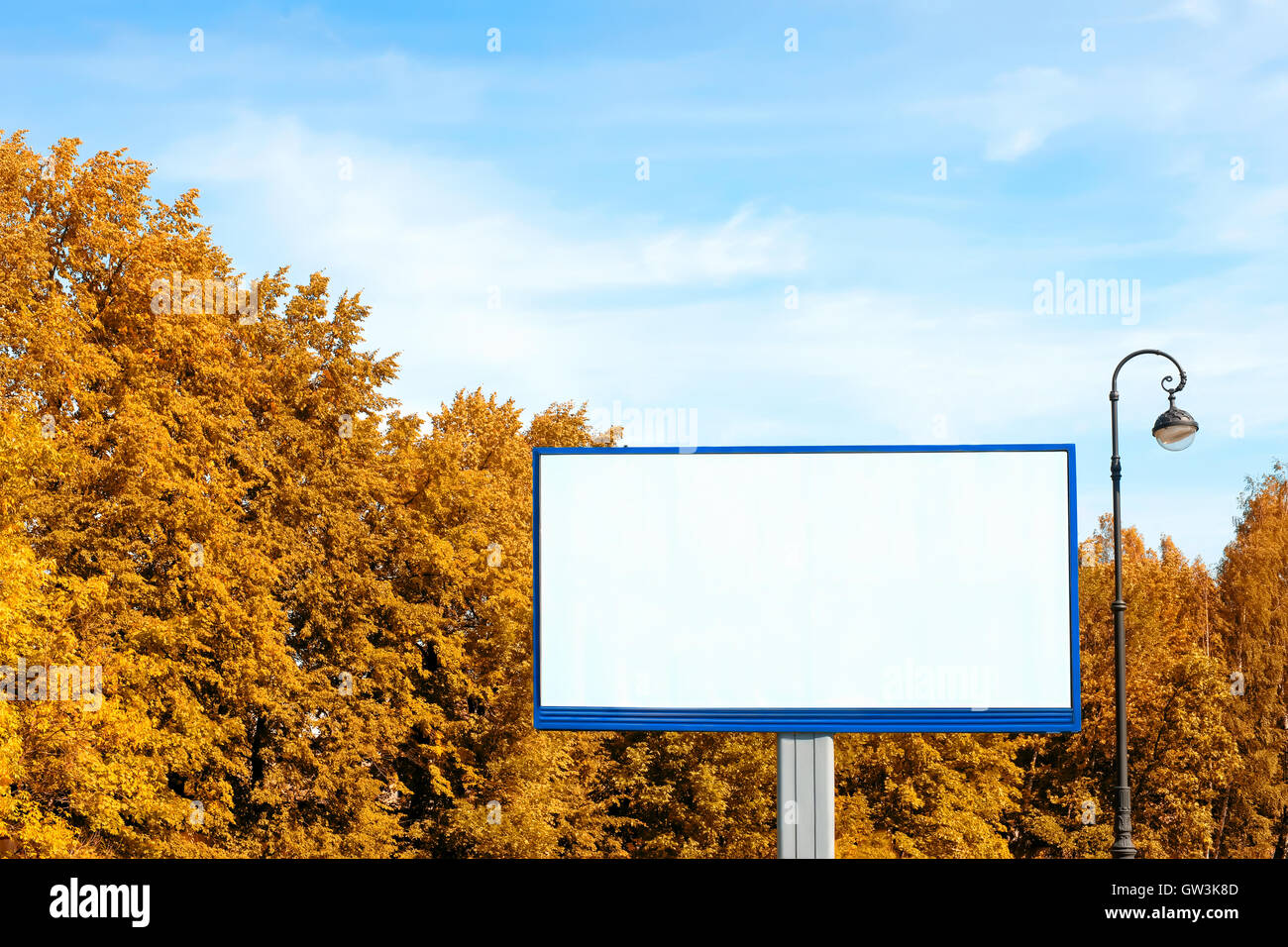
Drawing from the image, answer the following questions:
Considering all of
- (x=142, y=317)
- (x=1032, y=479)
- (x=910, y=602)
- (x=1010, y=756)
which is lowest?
(x=1010, y=756)

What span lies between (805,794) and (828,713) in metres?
1.02

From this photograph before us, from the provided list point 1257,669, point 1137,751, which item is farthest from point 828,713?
Result: point 1257,669

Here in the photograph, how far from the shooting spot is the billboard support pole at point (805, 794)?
14.1 meters

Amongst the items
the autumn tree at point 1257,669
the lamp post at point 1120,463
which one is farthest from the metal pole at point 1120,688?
the autumn tree at point 1257,669

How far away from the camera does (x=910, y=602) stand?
14633 mm

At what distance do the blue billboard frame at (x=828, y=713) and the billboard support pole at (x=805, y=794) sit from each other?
0.61 feet
